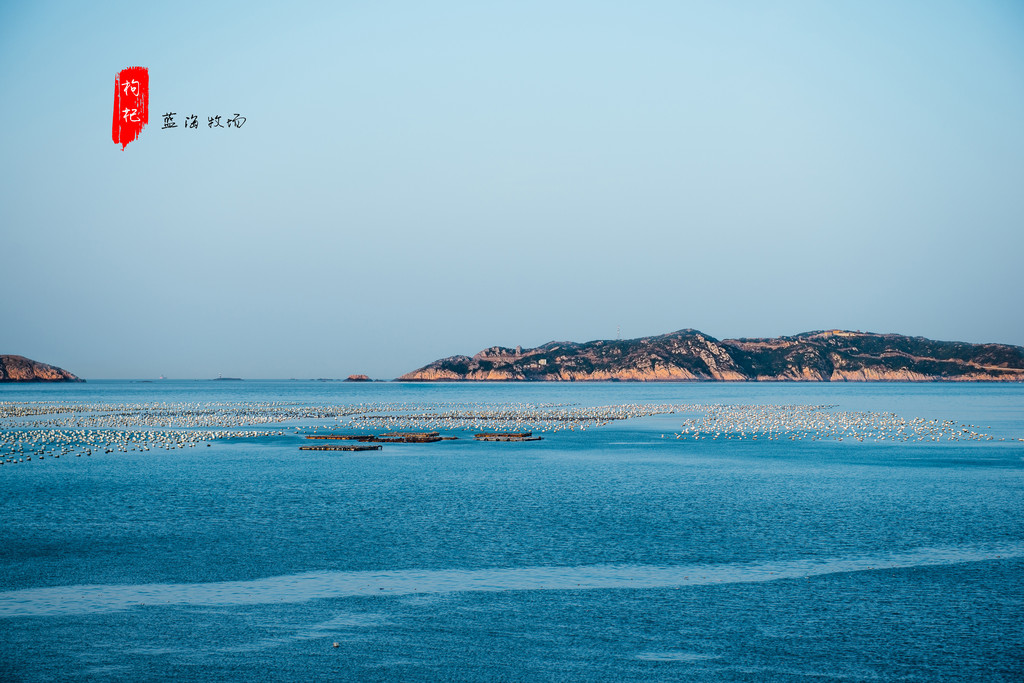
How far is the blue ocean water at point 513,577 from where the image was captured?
14344 mm

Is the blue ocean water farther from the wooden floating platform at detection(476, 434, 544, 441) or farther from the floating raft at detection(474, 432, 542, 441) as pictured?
the floating raft at detection(474, 432, 542, 441)

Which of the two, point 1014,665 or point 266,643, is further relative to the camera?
point 266,643

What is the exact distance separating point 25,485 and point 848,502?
3314 cm

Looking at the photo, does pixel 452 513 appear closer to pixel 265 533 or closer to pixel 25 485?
pixel 265 533

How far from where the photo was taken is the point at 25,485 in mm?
36812

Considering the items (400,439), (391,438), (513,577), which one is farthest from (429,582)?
(391,438)

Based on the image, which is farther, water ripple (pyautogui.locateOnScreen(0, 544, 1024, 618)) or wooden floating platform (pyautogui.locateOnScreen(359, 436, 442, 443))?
wooden floating platform (pyautogui.locateOnScreen(359, 436, 442, 443))

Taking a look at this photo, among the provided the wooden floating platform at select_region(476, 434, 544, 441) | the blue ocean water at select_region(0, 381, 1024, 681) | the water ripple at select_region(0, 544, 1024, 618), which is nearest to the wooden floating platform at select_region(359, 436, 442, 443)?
the wooden floating platform at select_region(476, 434, 544, 441)

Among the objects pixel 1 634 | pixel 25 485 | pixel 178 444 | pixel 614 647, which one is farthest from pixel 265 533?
pixel 178 444

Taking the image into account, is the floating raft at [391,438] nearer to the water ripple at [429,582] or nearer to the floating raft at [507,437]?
the floating raft at [507,437]

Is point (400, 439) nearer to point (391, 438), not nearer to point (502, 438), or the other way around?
point (391, 438)

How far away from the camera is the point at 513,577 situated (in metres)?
19.9

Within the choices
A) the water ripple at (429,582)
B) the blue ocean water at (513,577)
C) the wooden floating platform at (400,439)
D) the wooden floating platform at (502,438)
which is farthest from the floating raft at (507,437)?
the water ripple at (429,582)

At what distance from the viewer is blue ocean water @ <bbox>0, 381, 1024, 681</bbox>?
14344mm
